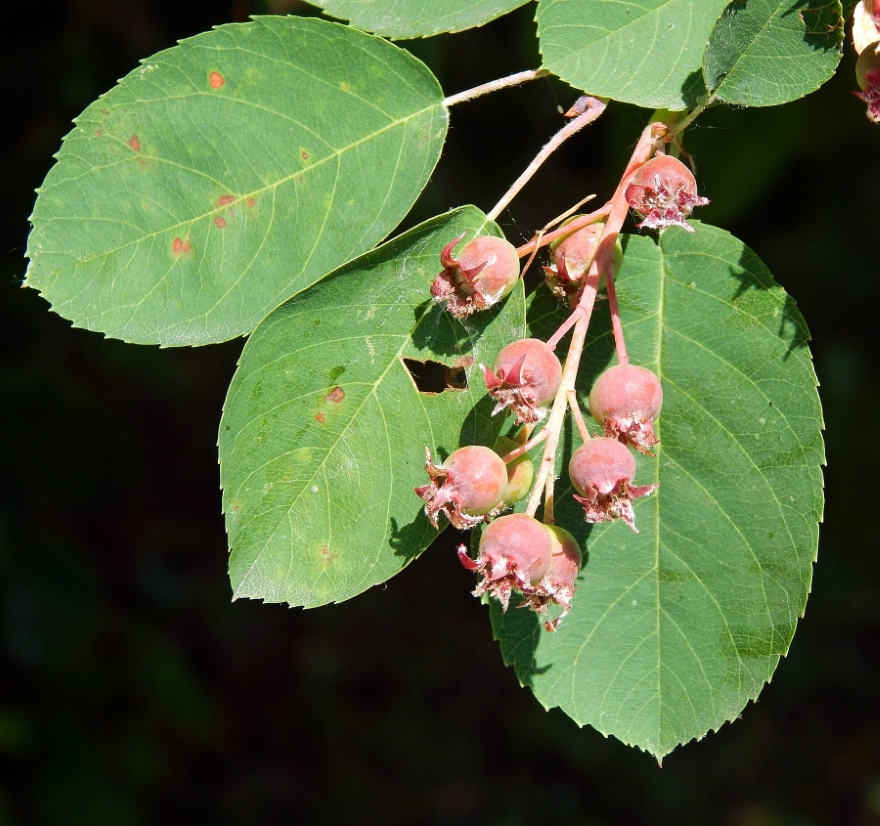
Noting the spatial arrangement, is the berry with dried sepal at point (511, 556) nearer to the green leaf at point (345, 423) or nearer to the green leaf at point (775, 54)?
the green leaf at point (345, 423)

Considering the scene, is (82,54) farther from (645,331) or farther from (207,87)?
(645,331)

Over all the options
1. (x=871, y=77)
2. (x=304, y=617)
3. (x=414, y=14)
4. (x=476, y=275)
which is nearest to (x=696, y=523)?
(x=476, y=275)

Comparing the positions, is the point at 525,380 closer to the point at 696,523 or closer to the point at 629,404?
the point at 629,404

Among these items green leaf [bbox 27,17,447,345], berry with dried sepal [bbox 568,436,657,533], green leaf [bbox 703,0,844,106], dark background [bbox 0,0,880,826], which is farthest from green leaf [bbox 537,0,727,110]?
dark background [bbox 0,0,880,826]

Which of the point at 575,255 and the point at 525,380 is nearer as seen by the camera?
the point at 525,380

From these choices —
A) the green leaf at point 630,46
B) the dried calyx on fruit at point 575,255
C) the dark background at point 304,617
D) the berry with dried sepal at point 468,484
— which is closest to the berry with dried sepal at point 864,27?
the green leaf at point 630,46

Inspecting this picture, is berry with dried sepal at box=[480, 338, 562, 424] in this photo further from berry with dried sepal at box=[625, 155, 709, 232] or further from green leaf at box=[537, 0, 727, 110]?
green leaf at box=[537, 0, 727, 110]
